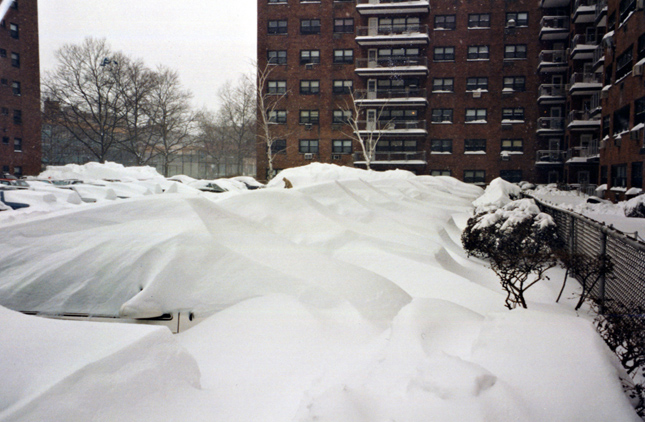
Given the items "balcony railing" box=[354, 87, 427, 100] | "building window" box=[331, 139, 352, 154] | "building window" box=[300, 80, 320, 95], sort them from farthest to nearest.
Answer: "building window" box=[300, 80, 320, 95] < "building window" box=[331, 139, 352, 154] < "balcony railing" box=[354, 87, 427, 100]

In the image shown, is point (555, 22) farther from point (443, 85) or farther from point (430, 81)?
point (430, 81)

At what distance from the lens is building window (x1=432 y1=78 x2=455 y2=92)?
145ft

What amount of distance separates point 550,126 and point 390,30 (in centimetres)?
1741

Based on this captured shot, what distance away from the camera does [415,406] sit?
316cm

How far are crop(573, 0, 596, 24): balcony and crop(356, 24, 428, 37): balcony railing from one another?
12337 mm

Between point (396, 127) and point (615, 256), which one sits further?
point (396, 127)

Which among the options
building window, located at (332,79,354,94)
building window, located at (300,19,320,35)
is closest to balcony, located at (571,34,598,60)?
building window, located at (332,79,354,94)

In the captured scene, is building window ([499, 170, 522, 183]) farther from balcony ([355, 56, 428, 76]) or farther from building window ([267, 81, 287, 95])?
building window ([267, 81, 287, 95])

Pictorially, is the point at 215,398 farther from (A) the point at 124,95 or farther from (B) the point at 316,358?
(A) the point at 124,95

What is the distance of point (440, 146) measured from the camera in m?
44.2

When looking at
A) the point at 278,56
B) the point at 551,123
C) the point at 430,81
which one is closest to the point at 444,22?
the point at 430,81

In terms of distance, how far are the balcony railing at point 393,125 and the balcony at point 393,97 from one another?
67.0 inches

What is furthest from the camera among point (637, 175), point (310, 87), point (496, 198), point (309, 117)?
point (309, 117)

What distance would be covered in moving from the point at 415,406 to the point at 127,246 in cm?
436
